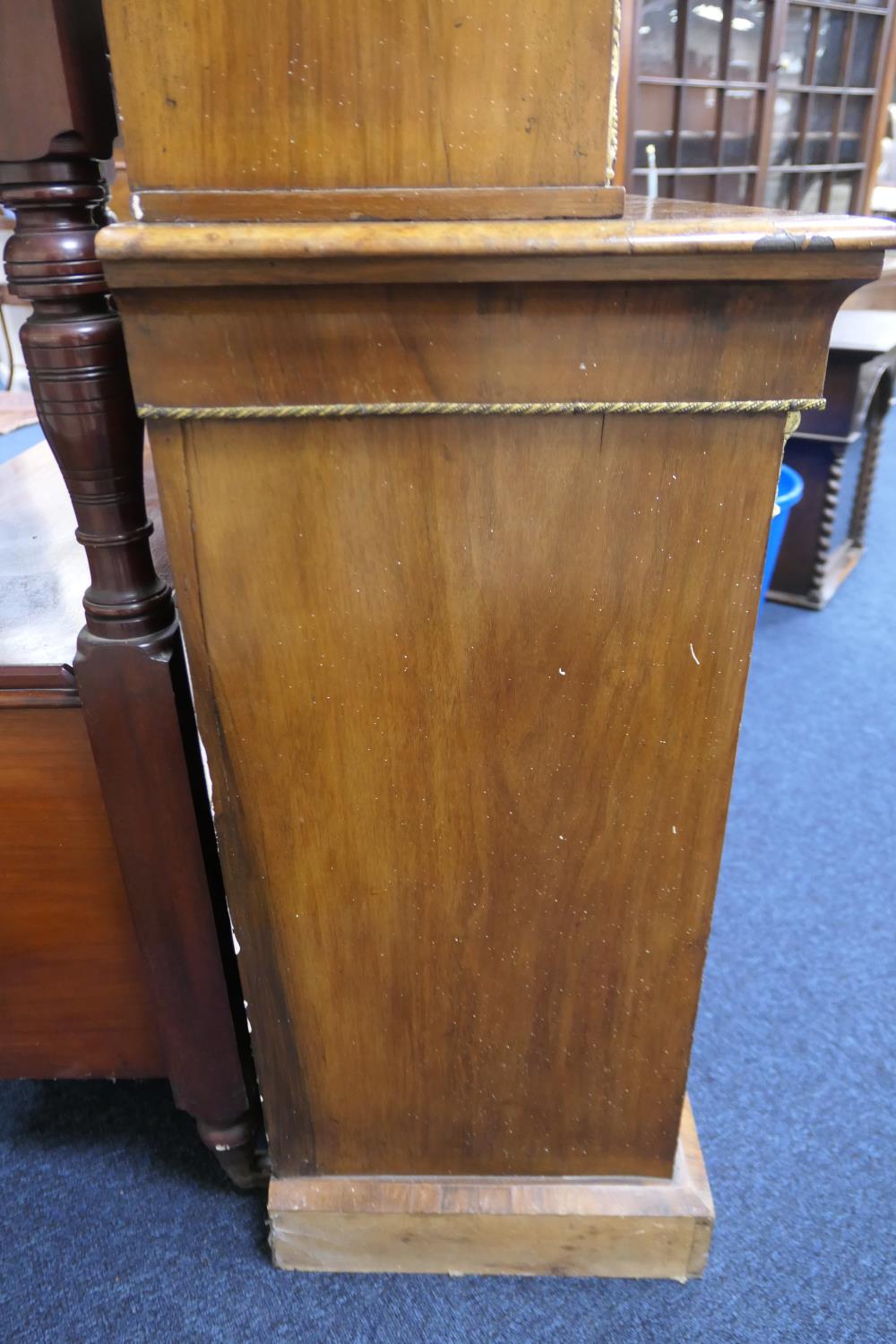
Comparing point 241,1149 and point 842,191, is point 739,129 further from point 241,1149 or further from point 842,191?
point 241,1149

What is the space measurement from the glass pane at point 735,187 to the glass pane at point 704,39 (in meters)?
0.34

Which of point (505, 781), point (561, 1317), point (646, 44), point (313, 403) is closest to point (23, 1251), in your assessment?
point (561, 1317)

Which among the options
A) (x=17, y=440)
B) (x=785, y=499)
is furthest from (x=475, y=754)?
(x=17, y=440)

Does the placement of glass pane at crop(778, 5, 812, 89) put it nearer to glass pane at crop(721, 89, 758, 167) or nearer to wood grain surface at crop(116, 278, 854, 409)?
glass pane at crop(721, 89, 758, 167)

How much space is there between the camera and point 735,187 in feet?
11.8

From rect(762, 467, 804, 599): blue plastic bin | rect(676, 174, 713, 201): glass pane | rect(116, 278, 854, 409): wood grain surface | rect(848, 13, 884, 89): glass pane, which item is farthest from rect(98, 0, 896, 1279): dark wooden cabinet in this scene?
rect(848, 13, 884, 89): glass pane

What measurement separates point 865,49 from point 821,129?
37 cm

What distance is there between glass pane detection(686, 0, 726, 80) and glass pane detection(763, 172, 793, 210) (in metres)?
0.60

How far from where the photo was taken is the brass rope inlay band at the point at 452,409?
2.03 ft

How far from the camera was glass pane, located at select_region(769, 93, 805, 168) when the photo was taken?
3.65 meters

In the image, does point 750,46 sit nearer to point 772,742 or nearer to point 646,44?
point 646,44

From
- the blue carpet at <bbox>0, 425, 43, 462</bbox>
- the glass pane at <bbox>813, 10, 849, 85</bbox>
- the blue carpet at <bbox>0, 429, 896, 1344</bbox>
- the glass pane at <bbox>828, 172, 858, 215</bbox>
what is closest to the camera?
the blue carpet at <bbox>0, 429, 896, 1344</bbox>

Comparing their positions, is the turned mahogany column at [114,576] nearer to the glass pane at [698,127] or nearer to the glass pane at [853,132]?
the glass pane at [698,127]

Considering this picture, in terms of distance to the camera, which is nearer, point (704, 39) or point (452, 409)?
point (452, 409)
